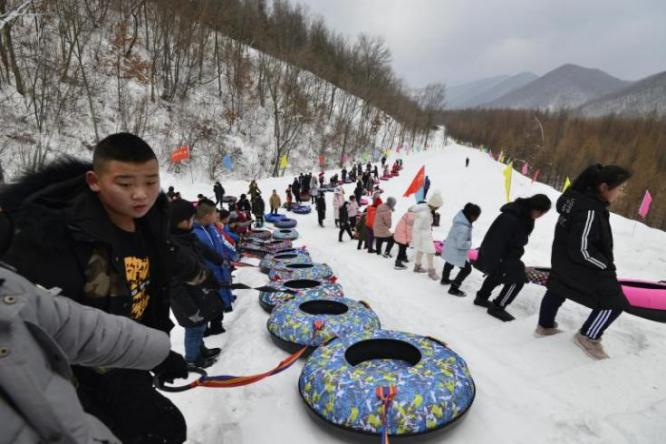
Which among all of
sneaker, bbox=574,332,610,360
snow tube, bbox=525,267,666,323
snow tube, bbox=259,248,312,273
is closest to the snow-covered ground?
sneaker, bbox=574,332,610,360

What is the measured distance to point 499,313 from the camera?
4695 millimetres

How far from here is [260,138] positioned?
104ft

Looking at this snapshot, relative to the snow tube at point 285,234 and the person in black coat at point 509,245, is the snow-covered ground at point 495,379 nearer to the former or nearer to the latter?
the person in black coat at point 509,245

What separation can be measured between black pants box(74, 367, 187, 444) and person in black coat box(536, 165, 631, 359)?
3757 mm

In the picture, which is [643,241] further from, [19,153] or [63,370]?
[19,153]

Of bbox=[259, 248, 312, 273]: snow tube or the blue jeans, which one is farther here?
bbox=[259, 248, 312, 273]: snow tube

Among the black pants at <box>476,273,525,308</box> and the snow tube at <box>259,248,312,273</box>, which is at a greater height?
the black pants at <box>476,273,525,308</box>

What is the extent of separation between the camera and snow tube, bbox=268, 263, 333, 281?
19.6 ft

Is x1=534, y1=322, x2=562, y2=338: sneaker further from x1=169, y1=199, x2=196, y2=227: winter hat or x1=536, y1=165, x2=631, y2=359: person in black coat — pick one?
x1=169, y1=199, x2=196, y2=227: winter hat

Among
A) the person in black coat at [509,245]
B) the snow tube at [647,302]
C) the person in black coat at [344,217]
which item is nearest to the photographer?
the person in black coat at [509,245]

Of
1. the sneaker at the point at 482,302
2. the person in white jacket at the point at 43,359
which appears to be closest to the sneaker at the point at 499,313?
the sneaker at the point at 482,302

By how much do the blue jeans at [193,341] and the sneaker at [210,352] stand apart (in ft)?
0.39

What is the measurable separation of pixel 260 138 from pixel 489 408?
31248 mm

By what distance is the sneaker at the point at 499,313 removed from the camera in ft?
15.1
